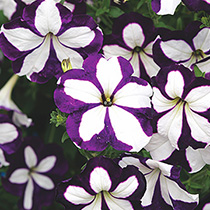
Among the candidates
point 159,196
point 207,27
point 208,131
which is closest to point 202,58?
point 207,27

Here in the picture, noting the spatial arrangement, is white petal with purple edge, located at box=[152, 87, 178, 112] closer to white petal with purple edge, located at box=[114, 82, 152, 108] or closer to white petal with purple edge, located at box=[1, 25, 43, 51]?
white petal with purple edge, located at box=[114, 82, 152, 108]

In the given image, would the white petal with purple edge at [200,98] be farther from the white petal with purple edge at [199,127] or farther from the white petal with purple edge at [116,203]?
the white petal with purple edge at [116,203]

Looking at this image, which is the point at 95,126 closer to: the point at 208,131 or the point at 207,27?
the point at 208,131

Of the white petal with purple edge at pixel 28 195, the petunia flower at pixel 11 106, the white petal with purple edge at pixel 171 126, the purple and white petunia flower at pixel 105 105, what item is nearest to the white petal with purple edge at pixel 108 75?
the purple and white petunia flower at pixel 105 105

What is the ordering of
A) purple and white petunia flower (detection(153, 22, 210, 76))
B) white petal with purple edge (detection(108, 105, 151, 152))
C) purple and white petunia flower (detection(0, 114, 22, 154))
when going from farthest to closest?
purple and white petunia flower (detection(0, 114, 22, 154)), purple and white petunia flower (detection(153, 22, 210, 76)), white petal with purple edge (detection(108, 105, 151, 152))

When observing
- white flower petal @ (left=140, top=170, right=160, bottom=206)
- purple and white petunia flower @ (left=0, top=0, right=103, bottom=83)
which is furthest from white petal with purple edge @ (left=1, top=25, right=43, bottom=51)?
white flower petal @ (left=140, top=170, right=160, bottom=206)

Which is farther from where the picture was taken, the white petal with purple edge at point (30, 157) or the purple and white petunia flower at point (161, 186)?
the white petal with purple edge at point (30, 157)

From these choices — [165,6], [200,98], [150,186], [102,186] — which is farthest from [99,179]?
[165,6]
